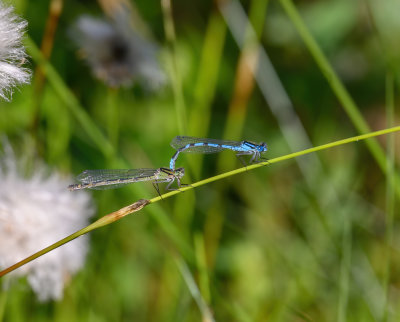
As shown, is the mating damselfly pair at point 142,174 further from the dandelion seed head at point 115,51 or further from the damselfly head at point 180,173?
the dandelion seed head at point 115,51

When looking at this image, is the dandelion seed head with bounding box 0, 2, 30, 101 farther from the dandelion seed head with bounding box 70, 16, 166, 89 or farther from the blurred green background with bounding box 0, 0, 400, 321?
the dandelion seed head with bounding box 70, 16, 166, 89

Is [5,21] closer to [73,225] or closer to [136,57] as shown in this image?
[73,225]

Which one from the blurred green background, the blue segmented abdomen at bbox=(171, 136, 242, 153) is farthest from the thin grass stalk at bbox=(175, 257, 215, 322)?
the blue segmented abdomen at bbox=(171, 136, 242, 153)

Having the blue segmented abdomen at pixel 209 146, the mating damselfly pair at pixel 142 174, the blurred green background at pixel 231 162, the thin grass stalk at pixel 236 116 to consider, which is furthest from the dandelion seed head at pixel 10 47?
the thin grass stalk at pixel 236 116

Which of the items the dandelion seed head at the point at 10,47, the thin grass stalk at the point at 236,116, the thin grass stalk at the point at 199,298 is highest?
the thin grass stalk at the point at 236,116

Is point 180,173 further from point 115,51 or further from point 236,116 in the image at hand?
point 236,116

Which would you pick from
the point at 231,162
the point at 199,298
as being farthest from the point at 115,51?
the point at 199,298
